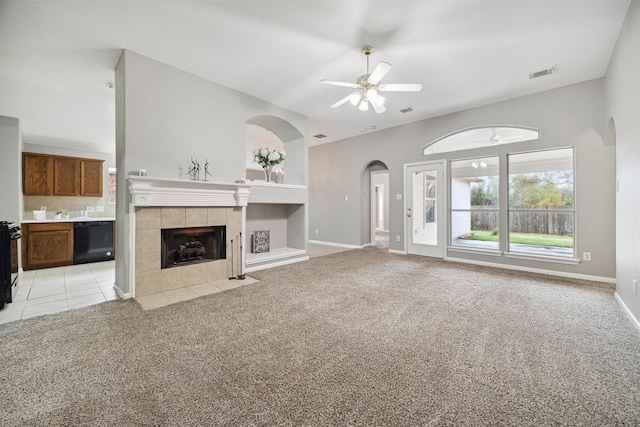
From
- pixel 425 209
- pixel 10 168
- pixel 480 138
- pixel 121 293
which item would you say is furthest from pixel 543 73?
pixel 10 168

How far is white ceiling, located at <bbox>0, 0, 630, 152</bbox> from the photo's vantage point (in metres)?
2.60

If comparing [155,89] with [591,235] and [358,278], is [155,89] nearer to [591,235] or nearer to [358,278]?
[358,278]

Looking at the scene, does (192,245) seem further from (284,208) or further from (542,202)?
(542,202)

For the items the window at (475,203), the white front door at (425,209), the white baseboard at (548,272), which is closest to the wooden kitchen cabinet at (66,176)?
the white front door at (425,209)

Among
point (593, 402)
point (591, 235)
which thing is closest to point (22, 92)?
point (593, 402)

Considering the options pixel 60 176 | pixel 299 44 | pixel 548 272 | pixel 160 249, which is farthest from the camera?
pixel 60 176

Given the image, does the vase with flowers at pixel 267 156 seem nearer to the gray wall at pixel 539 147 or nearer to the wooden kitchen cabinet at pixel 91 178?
the gray wall at pixel 539 147

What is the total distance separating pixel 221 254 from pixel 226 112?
7.62 ft

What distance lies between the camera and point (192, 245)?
4000 mm

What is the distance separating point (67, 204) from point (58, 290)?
3471 mm

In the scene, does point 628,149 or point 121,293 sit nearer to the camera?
point 628,149

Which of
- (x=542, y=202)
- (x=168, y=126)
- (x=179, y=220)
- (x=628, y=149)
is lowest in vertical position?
(x=179, y=220)

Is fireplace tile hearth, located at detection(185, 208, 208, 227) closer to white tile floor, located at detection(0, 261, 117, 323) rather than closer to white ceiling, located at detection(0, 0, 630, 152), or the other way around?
white tile floor, located at detection(0, 261, 117, 323)

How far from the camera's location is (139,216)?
332cm
